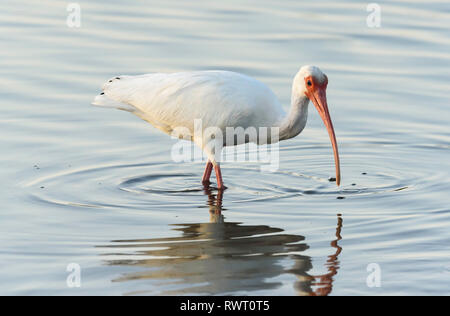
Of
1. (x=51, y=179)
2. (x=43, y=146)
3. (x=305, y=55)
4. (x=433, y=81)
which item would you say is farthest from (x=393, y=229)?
(x=305, y=55)

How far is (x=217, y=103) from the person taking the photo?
9.01 metres

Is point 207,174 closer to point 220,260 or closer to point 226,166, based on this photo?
point 226,166

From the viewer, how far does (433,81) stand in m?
12.5

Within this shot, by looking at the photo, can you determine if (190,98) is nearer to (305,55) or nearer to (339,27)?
(305,55)

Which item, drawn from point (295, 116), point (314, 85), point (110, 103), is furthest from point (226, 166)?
point (314, 85)

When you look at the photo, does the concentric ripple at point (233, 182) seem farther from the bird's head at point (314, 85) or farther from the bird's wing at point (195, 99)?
the bird's wing at point (195, 99)

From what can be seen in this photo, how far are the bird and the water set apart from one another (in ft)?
1.71

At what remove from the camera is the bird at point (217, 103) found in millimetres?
8938

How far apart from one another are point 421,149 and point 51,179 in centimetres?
405

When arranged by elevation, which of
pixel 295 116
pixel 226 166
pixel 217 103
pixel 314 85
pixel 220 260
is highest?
pixel 314 85

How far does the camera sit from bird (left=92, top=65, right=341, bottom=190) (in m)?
8.94

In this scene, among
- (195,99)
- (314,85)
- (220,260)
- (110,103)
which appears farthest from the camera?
(110,103)

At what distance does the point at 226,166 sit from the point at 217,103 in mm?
1164

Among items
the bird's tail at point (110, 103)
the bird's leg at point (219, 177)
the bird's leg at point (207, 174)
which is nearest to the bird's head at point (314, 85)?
the bird's leg at point (219, 177)
